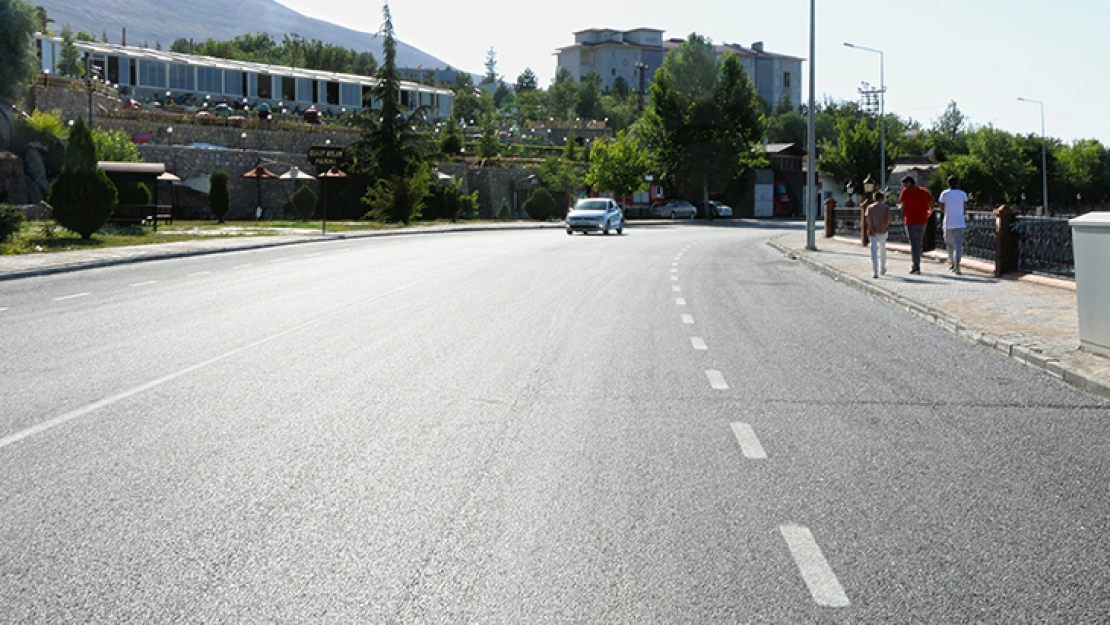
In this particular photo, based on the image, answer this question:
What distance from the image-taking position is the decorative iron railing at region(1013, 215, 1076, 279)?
809 inches

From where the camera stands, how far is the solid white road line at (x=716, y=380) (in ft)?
30.7

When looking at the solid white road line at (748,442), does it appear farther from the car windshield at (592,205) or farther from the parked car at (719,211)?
the parked car at (719,211)

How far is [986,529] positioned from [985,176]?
113450mm

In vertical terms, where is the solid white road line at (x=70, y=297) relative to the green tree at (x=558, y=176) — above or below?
below

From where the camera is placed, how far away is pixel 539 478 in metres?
6.18

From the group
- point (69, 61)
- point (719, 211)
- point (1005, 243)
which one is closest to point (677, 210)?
point (719, 211)

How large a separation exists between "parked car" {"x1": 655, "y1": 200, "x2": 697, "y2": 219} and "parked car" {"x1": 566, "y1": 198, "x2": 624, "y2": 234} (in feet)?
110

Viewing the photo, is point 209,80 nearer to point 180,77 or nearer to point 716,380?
point 180,77

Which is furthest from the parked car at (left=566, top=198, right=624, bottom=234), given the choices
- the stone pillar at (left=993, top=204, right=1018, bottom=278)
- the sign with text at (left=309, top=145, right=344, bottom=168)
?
the stone pillar at (left=993, top=204, right=1018, bottom=278)

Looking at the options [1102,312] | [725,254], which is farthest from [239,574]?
[725,254]

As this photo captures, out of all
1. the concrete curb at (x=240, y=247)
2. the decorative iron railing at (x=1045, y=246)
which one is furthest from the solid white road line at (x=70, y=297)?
the decorative iron railing at (x=1045, y=246)

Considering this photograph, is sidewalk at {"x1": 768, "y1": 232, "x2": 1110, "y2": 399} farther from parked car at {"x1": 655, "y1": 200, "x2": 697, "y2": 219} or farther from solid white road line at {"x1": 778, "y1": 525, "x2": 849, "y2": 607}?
parked car at {"x1": 655, "y1": 200, "x2": 697, "y2": 219}

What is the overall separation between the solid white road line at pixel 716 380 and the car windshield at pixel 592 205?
4060 centimetres

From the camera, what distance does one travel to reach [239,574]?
4.54 m
